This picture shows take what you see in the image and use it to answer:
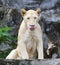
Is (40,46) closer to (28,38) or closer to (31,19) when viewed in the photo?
(28,38)

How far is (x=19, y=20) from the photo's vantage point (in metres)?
13.9

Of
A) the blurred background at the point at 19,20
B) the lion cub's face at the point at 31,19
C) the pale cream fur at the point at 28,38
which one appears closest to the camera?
the lion cub's face at the point at 31,19

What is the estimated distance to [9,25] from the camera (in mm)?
13773

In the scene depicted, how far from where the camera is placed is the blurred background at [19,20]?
11383mm

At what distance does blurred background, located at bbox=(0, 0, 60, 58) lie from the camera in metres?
11.4

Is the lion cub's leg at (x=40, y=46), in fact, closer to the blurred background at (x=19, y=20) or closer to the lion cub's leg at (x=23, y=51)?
the lion cub's leg at (x=23, y=51)

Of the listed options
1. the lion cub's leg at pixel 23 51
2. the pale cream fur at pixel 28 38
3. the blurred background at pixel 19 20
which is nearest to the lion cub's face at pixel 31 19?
the pale cream fur at pixel 28 38

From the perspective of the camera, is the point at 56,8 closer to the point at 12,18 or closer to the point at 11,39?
the point at 12,18

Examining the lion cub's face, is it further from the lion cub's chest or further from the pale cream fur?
the lion cub's chest

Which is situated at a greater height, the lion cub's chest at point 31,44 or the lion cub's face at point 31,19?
the lion cub's face at point 31,19

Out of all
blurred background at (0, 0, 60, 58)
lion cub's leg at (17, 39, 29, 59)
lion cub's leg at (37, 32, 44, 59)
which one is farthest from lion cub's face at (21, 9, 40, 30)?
blurred background at (0, 0, 60, 58)

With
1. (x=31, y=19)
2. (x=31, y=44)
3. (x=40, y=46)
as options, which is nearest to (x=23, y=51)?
(x=31, y=44)

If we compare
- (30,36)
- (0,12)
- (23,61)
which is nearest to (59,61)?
(23,61)

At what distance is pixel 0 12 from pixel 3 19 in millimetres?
541
